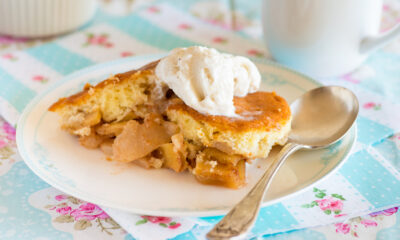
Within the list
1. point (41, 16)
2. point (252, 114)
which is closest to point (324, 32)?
point (252, 114)

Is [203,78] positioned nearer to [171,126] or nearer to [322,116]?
[171,126]

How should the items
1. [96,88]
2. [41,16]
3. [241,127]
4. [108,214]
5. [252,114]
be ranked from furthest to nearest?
[41,16] → [96,88] → [252,114] → [241,127] → [108,214]

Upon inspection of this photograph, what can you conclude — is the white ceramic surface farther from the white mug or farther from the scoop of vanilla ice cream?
the scoop of vanilla ice cream

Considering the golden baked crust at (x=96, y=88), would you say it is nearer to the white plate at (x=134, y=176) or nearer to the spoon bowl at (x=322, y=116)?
the white plate at (x=134, y=176)

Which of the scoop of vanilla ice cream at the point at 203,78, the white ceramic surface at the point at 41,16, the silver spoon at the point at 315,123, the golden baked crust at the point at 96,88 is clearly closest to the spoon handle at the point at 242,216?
the silver spoon at the point at 315,123

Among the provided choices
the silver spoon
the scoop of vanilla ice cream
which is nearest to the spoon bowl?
the silver spoon

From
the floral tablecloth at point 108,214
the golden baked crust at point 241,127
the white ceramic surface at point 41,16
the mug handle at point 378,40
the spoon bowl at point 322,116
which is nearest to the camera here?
the floral tablecloth at point 108,214
